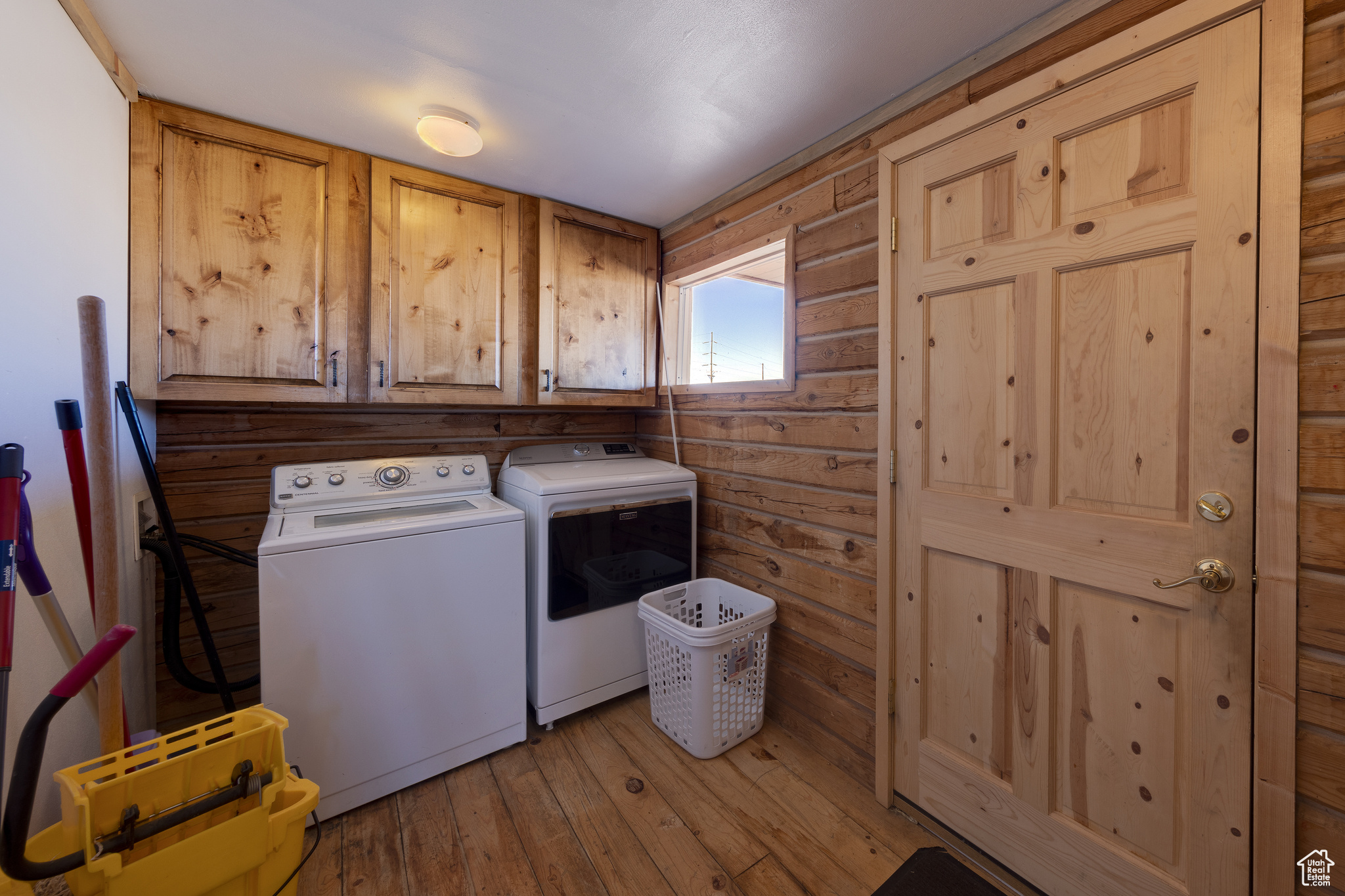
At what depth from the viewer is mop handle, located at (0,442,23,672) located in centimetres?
80

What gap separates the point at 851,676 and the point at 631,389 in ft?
5.23

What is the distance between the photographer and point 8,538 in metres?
0.83

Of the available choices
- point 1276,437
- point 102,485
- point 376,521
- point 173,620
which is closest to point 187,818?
point 102,485

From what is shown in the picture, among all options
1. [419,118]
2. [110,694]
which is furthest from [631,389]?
[110,694]

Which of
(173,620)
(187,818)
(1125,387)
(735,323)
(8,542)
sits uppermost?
(735,323)

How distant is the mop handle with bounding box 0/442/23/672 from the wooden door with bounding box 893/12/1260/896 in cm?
195

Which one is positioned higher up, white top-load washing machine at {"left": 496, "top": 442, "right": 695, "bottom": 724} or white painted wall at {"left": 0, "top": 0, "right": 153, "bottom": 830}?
white painted wall at {"left": 0, "top": 0, "right": 153, "bottom": 830}

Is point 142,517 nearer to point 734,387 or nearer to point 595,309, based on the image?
point 595,309

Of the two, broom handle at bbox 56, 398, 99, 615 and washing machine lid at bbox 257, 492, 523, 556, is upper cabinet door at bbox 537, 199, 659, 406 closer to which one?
washing machine lid at bbox 257, 492, 523, 556

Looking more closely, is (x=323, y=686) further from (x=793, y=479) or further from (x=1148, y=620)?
(x=1148, y=620)

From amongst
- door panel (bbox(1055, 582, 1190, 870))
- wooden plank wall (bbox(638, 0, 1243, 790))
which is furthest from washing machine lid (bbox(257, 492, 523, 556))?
door panel (bbox(1055, 582, 1190, 870))

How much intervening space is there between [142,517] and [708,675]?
1.99 metres

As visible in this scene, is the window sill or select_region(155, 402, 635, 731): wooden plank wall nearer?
select_region(155, 402, 635, 731): wooden plank wall

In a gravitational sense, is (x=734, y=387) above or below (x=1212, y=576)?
above
